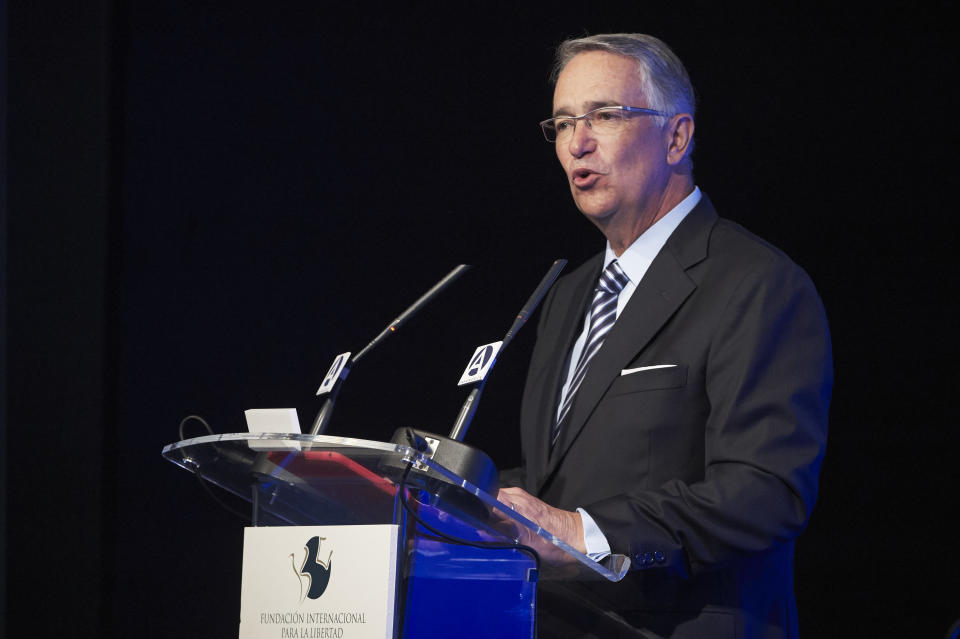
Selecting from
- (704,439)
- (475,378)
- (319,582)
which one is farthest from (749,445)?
(319,582)

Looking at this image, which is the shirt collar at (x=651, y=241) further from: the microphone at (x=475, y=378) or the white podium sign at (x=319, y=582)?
the white podium sign at (x=319, y=582)

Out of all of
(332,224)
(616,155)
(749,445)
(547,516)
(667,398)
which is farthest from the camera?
(332,224)

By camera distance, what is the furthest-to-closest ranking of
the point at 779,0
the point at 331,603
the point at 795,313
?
1. the point at 779,0
2. the point at 795,313
3. the point at 331,603

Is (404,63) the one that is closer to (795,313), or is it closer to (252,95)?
(252,95)

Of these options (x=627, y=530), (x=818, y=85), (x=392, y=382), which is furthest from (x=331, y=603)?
(x=818, y=85)

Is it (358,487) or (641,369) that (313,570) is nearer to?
(358,487)

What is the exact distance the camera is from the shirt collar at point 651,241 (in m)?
2.25

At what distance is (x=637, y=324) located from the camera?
2.01m

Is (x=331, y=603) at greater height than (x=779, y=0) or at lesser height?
lesser

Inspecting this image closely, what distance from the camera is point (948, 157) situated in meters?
2.75

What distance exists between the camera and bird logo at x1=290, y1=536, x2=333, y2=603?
1.41 metres

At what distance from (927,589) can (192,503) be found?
2165 millimetres

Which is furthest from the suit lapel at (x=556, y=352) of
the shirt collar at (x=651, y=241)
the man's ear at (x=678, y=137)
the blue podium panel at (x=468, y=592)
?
the blue podium panel at (x=468, y=592)

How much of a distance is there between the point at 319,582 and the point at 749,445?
2.56ft
